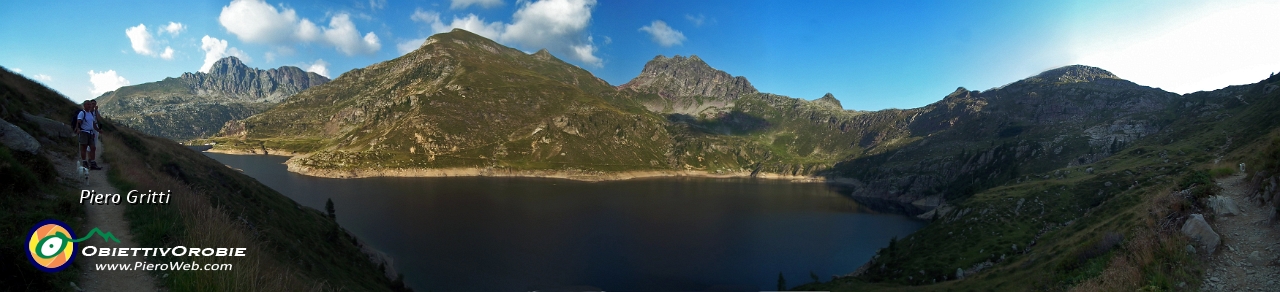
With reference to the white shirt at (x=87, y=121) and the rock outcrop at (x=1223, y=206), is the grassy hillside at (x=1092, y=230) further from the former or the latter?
the white shirt at (x=87, y=121)

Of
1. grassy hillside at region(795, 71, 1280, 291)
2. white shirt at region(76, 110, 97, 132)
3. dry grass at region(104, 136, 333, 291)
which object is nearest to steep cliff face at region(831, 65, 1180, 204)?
grassy hillside at region(795, 71, 1280, 291)

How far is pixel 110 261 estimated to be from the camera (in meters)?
7.39

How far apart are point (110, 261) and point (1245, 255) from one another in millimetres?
25038

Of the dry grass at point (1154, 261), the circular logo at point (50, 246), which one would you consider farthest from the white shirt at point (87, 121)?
the dry grass at point (1154, 261)

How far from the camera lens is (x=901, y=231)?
326ft

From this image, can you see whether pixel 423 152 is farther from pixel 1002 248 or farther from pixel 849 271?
pixel 1002 248

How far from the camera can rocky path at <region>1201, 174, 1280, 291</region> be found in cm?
1030

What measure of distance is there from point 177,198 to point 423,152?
20059 cm

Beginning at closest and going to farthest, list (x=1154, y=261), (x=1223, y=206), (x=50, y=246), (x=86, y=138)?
(x=50, y=246) < (x=1154, y=261) < (x=86, y=138) < (x=1223, y=206)

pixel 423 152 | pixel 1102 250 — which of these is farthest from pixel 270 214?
pixel 423 152

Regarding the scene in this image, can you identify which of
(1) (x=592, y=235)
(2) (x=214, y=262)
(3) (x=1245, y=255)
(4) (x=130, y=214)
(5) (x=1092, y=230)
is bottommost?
(1) (x=592, y=235)

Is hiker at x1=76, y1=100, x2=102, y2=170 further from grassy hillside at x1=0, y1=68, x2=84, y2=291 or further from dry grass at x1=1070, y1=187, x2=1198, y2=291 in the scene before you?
dry grass at x1=1070, y1=187, x2=1198, y2=291

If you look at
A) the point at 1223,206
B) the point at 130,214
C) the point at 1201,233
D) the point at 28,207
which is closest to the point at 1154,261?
the point at 1201,233

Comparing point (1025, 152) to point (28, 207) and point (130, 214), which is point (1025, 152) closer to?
point (130, 214)
